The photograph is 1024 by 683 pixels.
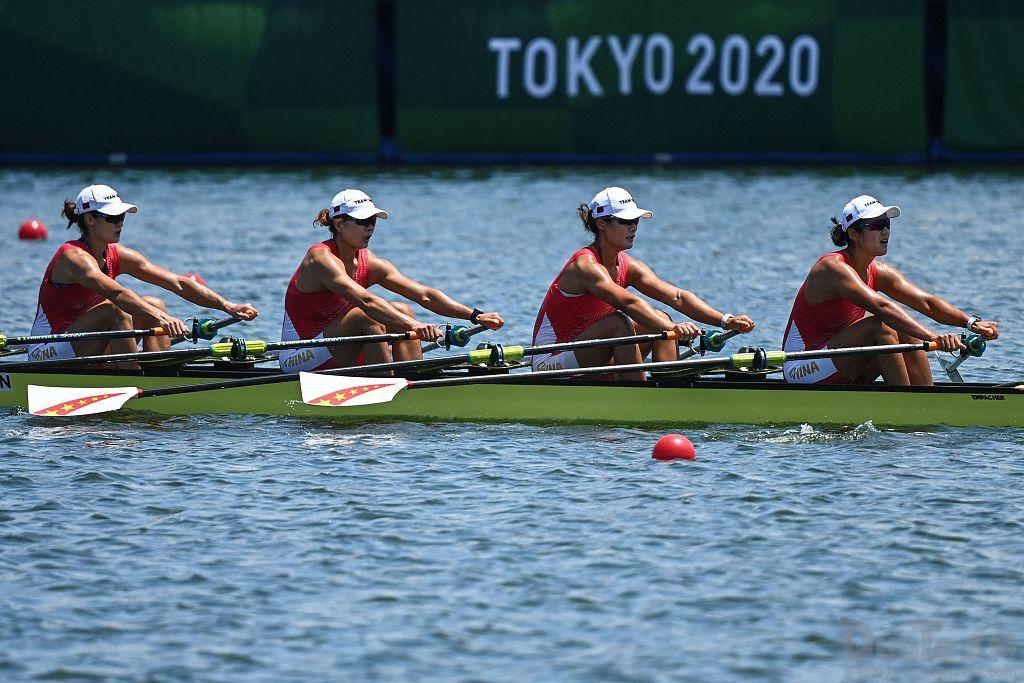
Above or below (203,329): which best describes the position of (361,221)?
above

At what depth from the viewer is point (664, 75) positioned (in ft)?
95.8

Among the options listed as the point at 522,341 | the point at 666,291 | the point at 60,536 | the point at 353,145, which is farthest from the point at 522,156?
the point at 60,536

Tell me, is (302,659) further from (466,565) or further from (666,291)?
(666,291)

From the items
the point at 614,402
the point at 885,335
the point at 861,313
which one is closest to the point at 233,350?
the point at 614,402

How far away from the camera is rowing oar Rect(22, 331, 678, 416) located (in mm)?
12703

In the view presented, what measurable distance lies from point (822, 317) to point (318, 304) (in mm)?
3890

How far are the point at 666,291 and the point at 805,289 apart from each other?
1062 mm

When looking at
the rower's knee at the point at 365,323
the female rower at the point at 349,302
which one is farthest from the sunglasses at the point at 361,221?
the rower's knee at the point at 365,323

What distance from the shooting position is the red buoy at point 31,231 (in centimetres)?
2466

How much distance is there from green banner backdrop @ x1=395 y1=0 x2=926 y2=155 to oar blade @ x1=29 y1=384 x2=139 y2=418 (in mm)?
17753

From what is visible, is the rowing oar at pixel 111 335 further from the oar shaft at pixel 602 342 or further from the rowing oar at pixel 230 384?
the oar shaft at pixel 602 342

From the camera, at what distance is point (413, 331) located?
12.8m

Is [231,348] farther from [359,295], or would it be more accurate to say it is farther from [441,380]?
[441,380]

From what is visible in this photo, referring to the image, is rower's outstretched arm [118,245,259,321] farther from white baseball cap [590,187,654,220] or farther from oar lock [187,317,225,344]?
white baseball cap [590,187,654,220]
